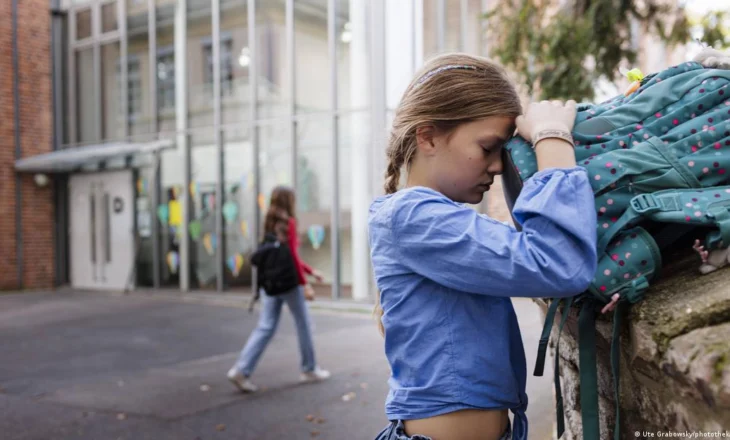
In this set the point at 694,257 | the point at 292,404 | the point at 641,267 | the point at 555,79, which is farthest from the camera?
the point at 555,79

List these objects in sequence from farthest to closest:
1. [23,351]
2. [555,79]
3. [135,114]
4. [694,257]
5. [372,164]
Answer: [135,114] < [372,164] < [23,351] < [555,79] < [694,257]

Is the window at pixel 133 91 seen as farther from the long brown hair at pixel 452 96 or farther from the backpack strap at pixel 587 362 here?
the backpack strap at pixel 587 362

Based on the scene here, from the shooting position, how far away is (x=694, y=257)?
4.70 feet

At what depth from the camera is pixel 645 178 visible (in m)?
1.36

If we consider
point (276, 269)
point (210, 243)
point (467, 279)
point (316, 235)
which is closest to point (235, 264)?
point (210, 243)

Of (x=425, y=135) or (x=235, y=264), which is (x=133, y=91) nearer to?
(x=235, y=264)

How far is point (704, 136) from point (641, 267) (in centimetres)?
31

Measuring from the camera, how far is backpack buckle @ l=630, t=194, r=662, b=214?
1.30m

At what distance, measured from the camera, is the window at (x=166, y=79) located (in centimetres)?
1392

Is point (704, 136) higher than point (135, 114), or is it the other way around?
point (135, 114)

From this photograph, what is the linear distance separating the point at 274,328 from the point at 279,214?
1.09 m

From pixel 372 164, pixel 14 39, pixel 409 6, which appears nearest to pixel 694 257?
pixel 372 164

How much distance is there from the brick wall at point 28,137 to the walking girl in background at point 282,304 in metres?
10.9

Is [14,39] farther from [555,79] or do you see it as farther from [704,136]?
[704,136]
